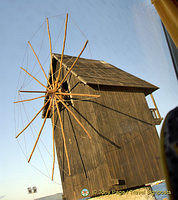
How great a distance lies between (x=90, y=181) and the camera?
1209 centimetres

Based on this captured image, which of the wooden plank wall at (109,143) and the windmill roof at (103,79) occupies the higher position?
the windmill roof at (103,79)

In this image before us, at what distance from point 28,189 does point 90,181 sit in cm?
Answer: 1632

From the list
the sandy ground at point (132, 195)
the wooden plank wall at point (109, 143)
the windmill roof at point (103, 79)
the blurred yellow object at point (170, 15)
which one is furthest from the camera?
the windmill roof at point (103, 79)

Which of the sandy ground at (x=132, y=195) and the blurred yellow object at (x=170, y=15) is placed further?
the sandy ground at (x=132, y=195)

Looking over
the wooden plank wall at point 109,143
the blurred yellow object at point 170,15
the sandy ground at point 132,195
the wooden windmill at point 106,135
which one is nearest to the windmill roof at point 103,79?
the wooden windmill at point 106,135

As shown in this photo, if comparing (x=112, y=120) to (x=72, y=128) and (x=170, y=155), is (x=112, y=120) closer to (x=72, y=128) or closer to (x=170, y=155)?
(x=72, y=128)

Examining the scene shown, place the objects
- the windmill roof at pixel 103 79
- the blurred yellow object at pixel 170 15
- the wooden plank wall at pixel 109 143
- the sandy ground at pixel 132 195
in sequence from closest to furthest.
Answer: the blurred yellow object at pixel 170 15 < the sandy ground at pixel 132 195 < the wooden plank wall at pixel 109 143 < the windmill roof at pixel 103 79

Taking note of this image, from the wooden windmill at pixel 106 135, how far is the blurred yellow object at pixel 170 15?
9415 mm

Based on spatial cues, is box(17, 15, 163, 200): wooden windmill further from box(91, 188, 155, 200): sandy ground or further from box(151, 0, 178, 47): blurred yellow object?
box(151, 0, 178, 47): blurred yellow object

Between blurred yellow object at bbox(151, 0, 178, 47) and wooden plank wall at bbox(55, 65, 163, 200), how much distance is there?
1054 centimetres

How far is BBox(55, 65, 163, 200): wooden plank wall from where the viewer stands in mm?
11438

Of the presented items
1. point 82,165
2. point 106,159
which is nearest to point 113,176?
point 106,159

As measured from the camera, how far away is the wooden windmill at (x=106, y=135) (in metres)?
11.5

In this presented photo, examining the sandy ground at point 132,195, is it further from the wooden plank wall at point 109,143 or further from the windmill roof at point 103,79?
the windmill roof at point 103,79
